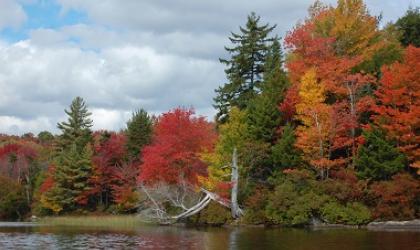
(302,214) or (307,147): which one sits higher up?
(307,147)

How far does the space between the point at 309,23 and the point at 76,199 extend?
38.6 meters

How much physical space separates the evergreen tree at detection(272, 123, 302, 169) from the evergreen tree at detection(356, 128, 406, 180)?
229 inches

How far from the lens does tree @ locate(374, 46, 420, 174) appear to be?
145ft

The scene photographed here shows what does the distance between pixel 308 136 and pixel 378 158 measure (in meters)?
6.10

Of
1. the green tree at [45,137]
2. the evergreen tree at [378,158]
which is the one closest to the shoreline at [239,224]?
the evergreen tree at [378,158]

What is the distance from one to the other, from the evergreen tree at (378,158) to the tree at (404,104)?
2.32ft

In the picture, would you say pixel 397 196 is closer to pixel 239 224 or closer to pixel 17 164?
pixel 239 224

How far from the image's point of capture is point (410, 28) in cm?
6756

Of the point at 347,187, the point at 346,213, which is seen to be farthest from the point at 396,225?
the point at 347,187

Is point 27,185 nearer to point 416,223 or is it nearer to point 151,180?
point 151,180

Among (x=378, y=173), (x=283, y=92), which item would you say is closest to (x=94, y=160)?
(x=283, y=92)

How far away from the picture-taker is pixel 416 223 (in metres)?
43.5

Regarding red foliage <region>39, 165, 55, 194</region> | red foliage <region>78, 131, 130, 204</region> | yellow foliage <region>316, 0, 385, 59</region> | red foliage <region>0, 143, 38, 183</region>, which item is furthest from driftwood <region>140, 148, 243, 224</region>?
red foliage <region>0, 143, 38, 183</region>

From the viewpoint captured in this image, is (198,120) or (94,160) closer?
(198,120)
